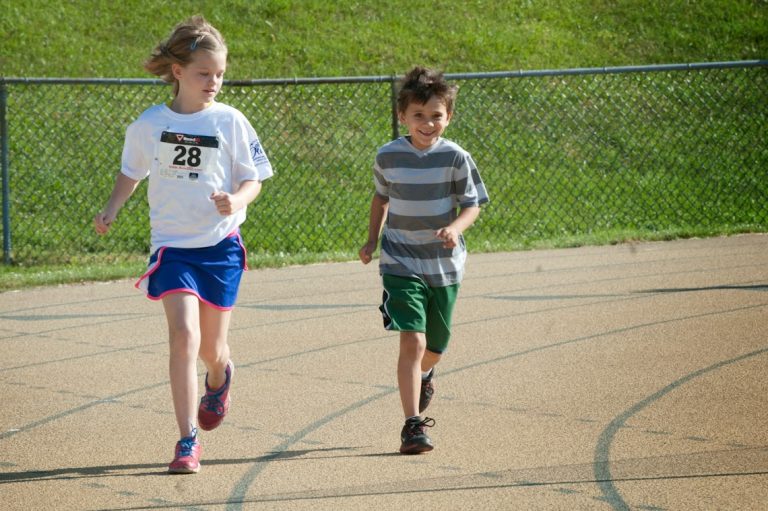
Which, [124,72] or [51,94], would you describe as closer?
[51,94]

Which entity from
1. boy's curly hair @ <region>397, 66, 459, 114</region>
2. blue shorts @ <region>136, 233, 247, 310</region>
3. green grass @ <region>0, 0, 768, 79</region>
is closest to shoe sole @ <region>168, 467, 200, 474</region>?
blue shorts @ <region>136, 233, 247, 310</region>

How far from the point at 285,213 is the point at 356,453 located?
27.7 ft

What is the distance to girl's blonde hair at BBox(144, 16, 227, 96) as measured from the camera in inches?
185

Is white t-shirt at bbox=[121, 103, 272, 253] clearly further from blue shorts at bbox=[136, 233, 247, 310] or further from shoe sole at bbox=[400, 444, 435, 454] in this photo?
shoe sole at bbox=[400, 444, 435, 454]

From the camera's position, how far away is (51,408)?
554 cm

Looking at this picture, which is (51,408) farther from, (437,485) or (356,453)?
(437,485)

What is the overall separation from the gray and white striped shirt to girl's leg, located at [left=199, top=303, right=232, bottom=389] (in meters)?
0.75

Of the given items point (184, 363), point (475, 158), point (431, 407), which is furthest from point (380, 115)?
point (184, 363)

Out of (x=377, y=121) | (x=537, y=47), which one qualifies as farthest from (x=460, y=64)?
(x=377, y=121)

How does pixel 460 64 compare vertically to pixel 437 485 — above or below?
above

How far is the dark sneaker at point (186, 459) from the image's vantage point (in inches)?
173

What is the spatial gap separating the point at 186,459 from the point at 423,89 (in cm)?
189

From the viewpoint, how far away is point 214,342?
4902 millimetres

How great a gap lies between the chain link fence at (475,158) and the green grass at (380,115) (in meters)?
0.04
